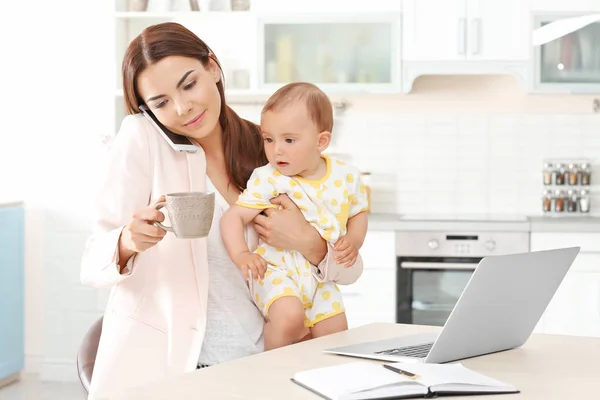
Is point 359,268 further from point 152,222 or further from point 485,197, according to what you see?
point 485,197

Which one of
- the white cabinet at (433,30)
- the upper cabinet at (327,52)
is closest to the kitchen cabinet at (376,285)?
the upper cabinet at (327,52)

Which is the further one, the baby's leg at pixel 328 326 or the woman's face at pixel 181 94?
the baby's leg at pixel 328 326

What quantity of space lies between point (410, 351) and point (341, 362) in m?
0.15

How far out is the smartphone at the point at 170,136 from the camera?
2.02m

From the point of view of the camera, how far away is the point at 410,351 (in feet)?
5.80

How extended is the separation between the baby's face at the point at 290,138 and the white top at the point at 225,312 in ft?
0.56

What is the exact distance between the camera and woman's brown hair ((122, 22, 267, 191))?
1.98 meters

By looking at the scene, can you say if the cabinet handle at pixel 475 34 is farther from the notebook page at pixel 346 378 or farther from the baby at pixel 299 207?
the notebook page at pixel 346 378

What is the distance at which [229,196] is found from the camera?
2.21 metres

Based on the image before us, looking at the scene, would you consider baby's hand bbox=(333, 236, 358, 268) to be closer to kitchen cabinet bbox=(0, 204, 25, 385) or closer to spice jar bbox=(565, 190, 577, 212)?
spice jar bbox=(565, 190, 577, 212)

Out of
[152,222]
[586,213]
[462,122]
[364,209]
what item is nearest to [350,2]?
[462,122]

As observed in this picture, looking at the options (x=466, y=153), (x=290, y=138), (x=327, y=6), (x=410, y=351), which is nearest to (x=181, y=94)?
(x=290, y=138)

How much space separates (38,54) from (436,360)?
4004 millimetres

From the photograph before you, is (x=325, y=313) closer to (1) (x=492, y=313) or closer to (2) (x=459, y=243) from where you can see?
(1) (x=492, y=313)
